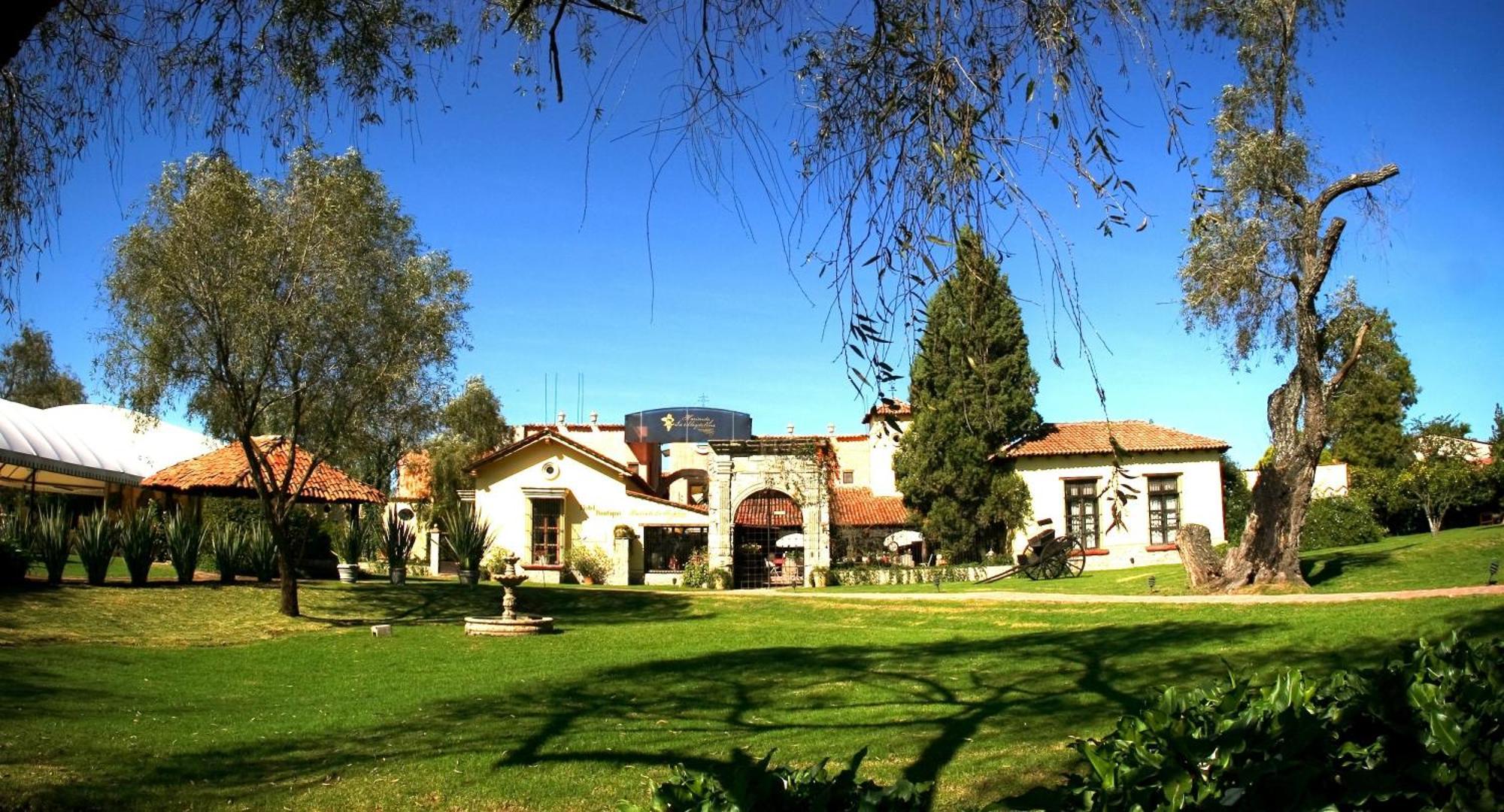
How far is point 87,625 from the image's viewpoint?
1541 centimetres

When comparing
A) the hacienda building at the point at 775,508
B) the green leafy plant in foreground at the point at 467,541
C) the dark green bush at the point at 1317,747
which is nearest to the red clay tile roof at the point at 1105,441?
the hacienda building at the point at 775,508

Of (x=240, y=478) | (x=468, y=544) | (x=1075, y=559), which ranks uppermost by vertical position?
(x=240, y=478)

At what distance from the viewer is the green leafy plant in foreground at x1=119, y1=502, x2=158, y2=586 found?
63.7 ft

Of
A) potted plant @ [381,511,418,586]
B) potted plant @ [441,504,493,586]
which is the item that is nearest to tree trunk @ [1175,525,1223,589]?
potted plant @ [441,504,493,586]

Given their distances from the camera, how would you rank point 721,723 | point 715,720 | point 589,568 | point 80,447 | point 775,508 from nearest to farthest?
point 721,723 → point 715,720 → point 80,447 → point 589,568 → point 775,508

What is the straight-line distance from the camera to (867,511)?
1399 inches

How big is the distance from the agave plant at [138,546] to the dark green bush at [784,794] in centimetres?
2022

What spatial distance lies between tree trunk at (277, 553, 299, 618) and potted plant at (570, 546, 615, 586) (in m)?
13.4

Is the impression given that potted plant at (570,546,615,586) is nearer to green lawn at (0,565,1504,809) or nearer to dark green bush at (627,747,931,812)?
green lawn at (0,565,1504,809)

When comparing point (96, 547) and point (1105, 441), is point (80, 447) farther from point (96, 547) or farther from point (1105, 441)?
point (1105, 441)

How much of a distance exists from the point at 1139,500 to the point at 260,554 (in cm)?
2390

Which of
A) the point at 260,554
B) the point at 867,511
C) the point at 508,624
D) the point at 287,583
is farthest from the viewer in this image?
the point at 867,511

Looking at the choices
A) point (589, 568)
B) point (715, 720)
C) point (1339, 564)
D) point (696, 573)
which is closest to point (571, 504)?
point (589, 568)

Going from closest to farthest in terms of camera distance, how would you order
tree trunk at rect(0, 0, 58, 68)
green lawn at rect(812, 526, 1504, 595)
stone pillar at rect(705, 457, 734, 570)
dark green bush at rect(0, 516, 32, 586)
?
tree trunk at rect(0, 0, 58, 68) → green lawn at rect(812, 526, 1504, 595) → dark green bush at rect(0, 516, 32, 586) → stone pillar at rect(705, 457, 734, 570)
